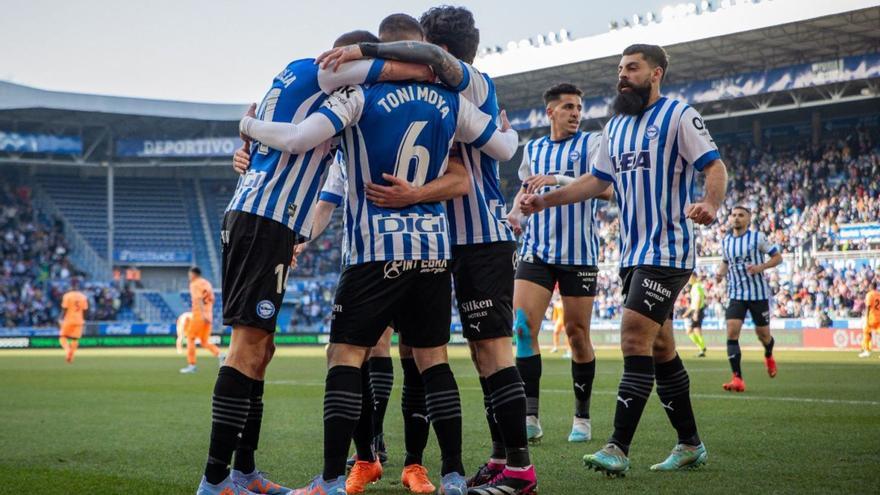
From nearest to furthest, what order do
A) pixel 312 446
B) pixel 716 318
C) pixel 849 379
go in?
1. pixel 312 446
2. pixel 849 379
3. pixel 716 318

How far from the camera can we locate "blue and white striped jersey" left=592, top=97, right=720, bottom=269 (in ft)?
19.6

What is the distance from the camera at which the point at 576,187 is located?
Answer: 644 centimetres

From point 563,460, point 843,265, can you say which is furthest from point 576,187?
point 843,265

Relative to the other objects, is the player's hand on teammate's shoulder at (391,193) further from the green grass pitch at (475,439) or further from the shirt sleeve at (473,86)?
the green grass pitch at (475,439)

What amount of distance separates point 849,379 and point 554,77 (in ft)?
89.2

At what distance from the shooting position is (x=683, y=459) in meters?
5.92

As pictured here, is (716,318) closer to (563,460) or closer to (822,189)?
(822,189)

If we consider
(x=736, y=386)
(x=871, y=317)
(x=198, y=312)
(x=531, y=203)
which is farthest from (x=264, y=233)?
(x=871, y=317)

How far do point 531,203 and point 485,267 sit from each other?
0.94 metres

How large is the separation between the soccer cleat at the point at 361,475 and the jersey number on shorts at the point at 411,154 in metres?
1.71

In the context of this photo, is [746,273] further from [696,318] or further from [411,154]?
[696,318]

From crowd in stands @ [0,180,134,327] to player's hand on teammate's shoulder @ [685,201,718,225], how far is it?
41.2 m

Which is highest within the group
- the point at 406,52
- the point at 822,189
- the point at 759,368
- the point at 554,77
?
the point at 554,77

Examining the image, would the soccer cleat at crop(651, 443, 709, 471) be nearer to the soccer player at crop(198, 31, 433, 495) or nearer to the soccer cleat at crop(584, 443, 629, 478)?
the soccer cleat at crop(584, 443, 629, 478)
